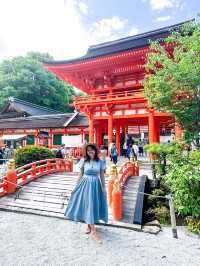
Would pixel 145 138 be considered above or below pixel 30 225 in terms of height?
above

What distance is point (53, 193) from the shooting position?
28.1 feet

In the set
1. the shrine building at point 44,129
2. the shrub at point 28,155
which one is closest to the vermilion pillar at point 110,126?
the shrine building at point 44,129

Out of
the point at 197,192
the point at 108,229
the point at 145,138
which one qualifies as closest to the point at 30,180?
the point at 108,229

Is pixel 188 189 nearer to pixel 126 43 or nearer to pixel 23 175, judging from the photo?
pixel 23 175

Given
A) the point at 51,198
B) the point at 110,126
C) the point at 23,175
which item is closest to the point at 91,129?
the point at 110,126

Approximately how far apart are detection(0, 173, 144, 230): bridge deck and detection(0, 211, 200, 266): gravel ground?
2.48ft

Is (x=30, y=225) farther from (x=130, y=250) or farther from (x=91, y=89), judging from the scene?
(x=91, y=89)

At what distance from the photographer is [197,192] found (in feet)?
20.9

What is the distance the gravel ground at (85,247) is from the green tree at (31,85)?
35.4 metres

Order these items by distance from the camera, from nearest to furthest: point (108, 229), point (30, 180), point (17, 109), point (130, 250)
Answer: point (130, 250), point (108, 229), point (30, 180), point (17, 109)

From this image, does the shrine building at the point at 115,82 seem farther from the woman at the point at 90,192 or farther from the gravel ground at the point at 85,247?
the woman at the point at 90,192

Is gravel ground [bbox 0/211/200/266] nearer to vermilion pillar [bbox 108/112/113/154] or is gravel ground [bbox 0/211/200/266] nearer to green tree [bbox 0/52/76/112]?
vermilion pillar [bbox 108/112/113/154]

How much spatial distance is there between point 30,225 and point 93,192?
232cm

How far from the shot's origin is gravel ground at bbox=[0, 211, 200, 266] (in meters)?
4.27
